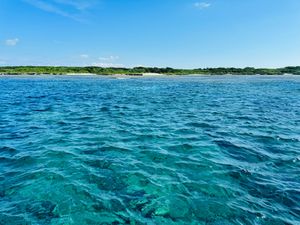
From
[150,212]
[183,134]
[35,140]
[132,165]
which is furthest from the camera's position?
[183,134]

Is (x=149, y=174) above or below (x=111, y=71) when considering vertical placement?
above

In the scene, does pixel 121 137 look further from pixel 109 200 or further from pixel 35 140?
pixel 109 200

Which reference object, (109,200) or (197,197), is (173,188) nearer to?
(197,197)

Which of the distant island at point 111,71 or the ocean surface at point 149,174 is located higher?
the ocean surface at point 149,174

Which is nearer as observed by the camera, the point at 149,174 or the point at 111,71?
the point at 149,174

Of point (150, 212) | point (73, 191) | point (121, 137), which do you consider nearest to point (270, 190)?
point (150, 212)

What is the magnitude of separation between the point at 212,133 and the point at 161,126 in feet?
10.5

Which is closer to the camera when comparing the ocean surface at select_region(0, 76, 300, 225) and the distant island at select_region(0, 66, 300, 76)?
the ocean surface at select_region(0, 76, 300, 225)

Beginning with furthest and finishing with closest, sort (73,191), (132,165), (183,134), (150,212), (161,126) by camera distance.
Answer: (161,126)
(183,134)
(132,165)
(73,191)
(150,212)

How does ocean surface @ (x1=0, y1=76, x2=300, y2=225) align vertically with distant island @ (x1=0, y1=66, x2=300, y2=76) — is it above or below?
above

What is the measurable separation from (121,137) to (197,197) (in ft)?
23.4

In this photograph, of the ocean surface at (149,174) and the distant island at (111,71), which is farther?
the distant island at (111,71)

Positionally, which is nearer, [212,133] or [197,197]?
[197,197]

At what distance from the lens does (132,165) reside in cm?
1055
